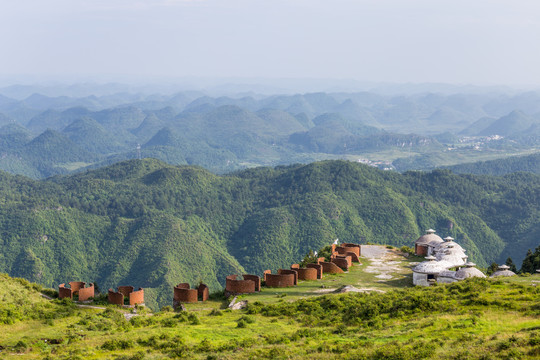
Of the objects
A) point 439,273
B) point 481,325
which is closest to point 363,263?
point 439,273

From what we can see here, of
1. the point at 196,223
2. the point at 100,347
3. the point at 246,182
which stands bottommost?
the point at 100,347

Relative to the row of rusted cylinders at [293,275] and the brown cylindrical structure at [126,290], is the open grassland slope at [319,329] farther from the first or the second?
the row of rusted cylinders at [293,275]

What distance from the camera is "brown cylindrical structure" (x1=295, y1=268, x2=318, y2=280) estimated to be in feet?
194

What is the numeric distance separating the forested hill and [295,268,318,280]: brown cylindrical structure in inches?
2143

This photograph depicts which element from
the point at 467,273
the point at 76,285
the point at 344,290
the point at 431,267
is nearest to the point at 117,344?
the point at 76,285

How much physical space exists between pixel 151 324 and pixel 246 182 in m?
152

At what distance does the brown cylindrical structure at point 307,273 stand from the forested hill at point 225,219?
54428 millimetres

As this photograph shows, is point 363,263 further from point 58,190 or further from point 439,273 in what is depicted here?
point 58,190

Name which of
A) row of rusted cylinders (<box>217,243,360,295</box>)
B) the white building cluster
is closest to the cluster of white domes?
the white building cluster

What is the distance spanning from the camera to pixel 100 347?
111ft

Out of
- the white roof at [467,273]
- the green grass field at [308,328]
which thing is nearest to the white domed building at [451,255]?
the white roof at [467,273]

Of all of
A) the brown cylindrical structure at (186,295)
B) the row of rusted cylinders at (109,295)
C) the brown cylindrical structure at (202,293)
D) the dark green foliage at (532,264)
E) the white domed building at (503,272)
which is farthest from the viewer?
the dark green foliage at (532,264)

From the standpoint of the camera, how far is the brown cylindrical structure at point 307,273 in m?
59.2

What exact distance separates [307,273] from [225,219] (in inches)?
4516
